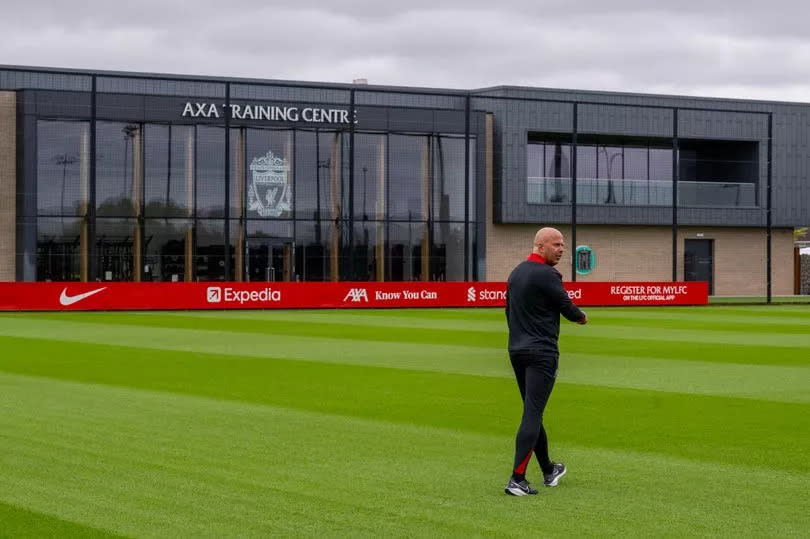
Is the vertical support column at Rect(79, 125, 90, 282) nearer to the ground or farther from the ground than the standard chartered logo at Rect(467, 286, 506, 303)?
farther from the ground

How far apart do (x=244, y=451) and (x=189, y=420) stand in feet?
7.20

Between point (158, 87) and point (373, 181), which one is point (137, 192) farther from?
point (373, 181)

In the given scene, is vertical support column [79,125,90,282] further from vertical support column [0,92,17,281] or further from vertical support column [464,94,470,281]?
vertical support column [464,94,470,281]

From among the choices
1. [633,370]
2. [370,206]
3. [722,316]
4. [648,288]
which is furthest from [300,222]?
[633,370]

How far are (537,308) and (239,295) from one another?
32135 mm

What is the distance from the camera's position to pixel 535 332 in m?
8.94

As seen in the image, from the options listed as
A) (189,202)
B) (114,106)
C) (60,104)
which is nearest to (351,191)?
(189,202)

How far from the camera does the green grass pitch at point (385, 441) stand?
322 inches

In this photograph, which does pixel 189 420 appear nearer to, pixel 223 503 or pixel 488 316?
pixel 223 503

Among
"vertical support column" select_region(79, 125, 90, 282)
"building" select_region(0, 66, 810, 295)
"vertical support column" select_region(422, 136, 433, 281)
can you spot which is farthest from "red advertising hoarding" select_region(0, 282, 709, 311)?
"vertical support column" select_region(79, 125, 90, 282)

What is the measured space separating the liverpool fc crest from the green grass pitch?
991 inches

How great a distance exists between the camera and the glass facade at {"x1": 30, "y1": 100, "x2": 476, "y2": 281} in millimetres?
46375

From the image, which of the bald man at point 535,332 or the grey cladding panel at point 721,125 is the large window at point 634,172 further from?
the bald man at point 535,332

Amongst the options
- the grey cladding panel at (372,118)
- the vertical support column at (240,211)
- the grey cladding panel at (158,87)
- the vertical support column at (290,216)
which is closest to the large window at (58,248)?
the grey cladding panel at (158,87)
